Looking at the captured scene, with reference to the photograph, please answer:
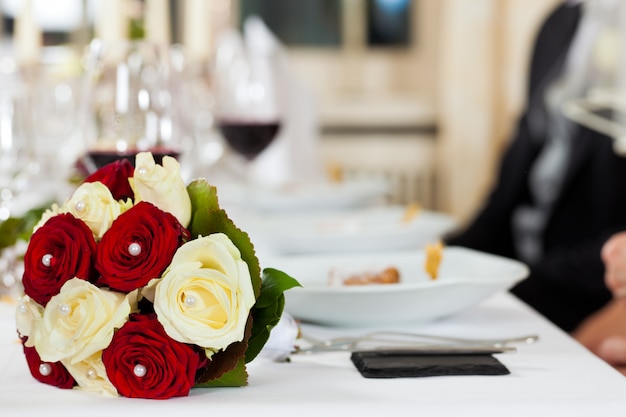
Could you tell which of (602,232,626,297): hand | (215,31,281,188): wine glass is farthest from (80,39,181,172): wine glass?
(215,31,281,188): wine glass

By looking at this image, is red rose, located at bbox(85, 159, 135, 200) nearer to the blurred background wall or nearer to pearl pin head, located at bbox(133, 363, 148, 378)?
pearl pin head, located at bbox(133, 363, 148, 378)

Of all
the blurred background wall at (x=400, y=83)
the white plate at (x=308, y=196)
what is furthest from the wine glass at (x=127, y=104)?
the blurred background wall at (x=400, y=83)

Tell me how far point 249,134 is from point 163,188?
3.42 feet

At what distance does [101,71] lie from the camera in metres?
1.06

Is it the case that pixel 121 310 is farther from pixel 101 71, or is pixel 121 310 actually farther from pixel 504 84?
pixel 504 84

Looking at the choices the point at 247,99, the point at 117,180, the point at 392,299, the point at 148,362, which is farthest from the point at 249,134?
the point at 148,362

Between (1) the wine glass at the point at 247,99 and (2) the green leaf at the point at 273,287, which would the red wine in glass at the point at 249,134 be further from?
(2) the green leaf at the point at 273,287

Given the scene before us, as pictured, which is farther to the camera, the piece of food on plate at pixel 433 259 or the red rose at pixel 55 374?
the piece of food on plate at pixel 433 259

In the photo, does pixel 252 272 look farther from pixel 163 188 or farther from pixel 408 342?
pixel 408 342

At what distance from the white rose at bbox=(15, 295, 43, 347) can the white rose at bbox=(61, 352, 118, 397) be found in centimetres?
4

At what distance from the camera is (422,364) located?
0.75m

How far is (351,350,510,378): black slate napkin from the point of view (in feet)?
2.45

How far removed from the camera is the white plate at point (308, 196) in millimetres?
2068

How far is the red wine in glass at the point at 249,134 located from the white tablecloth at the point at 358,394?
95 centimetres
